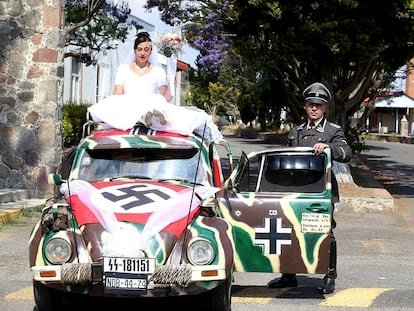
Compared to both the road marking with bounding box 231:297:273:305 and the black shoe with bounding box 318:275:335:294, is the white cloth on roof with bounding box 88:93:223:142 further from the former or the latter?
the black shoe with bounding box 318:275:335:294

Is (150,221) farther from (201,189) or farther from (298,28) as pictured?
(298,28)

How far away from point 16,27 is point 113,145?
809 centimetres

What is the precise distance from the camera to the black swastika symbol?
6516 millimetres

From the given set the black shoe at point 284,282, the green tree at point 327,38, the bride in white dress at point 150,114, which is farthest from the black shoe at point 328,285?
the green tree at point 327,38

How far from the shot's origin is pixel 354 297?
311 inches

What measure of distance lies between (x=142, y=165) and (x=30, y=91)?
26.2 feet

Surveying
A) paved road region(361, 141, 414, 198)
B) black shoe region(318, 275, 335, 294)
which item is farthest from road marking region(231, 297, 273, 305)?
paved road region(361, 141, 414, 198)

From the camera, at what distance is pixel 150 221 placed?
20.8 ft

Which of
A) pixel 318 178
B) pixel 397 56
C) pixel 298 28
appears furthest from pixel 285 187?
pixel 397 56

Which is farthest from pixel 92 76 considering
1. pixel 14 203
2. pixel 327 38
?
pixel 14 203

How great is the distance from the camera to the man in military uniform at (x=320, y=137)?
25.6 feet

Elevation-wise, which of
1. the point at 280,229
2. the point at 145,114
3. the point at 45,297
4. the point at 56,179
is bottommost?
the point at 45,297

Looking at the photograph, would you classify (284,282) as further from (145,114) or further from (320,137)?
(145,114)

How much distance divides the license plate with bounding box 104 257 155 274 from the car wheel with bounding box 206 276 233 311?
2.20 ft
